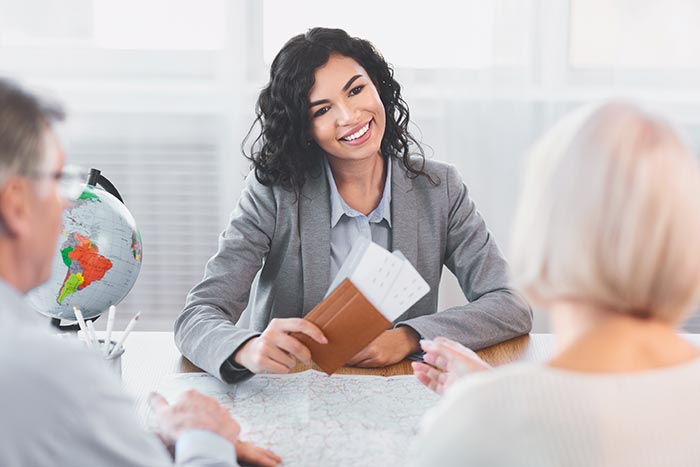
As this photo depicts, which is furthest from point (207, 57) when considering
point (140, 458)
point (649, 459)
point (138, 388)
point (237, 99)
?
point (649, 459)

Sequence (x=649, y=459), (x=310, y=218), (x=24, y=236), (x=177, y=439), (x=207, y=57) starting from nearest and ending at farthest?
(x=649, y=459) → (x=24, y=236) → (x=177, y=439) → (x=310, y=218) → (x=207, y=57)

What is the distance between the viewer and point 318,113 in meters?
2.25

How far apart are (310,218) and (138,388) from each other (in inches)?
25.1

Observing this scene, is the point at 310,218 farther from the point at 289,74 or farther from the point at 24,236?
the point at 24,236

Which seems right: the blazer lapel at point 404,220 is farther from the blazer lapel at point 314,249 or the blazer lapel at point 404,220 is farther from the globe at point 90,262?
the globe at point 90,262

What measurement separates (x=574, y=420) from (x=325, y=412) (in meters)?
0.75

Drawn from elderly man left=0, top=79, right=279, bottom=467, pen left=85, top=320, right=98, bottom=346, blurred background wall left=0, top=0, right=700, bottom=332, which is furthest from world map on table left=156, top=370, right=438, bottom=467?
blurred background wall left=0, top=0, right=700, bottom=332

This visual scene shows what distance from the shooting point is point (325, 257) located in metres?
2.20

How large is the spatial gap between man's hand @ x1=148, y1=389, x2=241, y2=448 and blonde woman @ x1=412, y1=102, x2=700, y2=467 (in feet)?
1.67

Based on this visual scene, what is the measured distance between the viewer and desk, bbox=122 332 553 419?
1.81 m

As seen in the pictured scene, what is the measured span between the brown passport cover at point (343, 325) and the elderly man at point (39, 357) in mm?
544

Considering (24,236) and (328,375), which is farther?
(328,375)

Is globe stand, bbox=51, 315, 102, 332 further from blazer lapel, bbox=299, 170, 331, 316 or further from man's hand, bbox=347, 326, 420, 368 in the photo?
man's hand, bbox=347, 326, 420, 368

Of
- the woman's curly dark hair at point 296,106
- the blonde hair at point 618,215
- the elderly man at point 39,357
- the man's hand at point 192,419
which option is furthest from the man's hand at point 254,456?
the woman's curly dark hair at point 296,106
